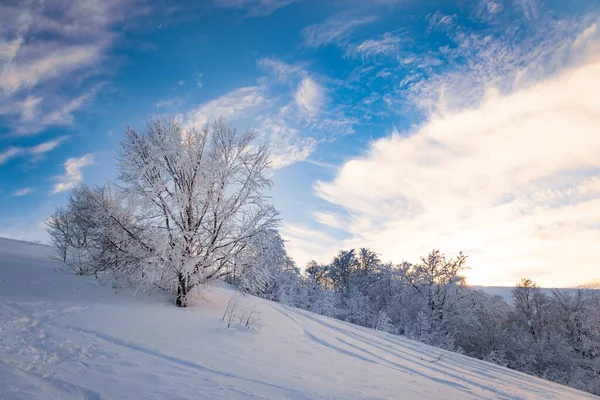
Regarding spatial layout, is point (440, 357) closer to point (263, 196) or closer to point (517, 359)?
point (263, 196)

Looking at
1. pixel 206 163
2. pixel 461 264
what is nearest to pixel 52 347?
pixel 206 163

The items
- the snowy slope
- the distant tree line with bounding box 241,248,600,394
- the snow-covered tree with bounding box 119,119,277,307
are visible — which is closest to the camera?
the snowy slope

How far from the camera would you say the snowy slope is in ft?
13.7

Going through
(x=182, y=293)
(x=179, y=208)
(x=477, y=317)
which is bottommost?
(x=477, y=317)

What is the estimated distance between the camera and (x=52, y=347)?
17.1 feet

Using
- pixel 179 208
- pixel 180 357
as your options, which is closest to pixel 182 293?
pixel 179 208

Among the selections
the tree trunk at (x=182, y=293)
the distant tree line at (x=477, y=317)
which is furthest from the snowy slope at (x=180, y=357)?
the distant tree line at (x=477, y=317)

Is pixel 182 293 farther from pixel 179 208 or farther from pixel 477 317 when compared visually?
pixel 477 317

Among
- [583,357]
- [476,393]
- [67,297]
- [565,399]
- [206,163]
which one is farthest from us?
[583,357]

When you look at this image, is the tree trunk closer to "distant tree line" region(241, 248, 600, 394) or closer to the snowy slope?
the snowy slope

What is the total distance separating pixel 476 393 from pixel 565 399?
11.2 ft

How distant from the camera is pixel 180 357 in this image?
18.5ft

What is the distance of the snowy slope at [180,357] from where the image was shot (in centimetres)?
417

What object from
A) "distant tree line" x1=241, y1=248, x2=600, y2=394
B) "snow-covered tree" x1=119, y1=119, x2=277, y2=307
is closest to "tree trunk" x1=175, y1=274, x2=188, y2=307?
"snow-covered tree" x1=119, y1=119, x2=277, y2=307
